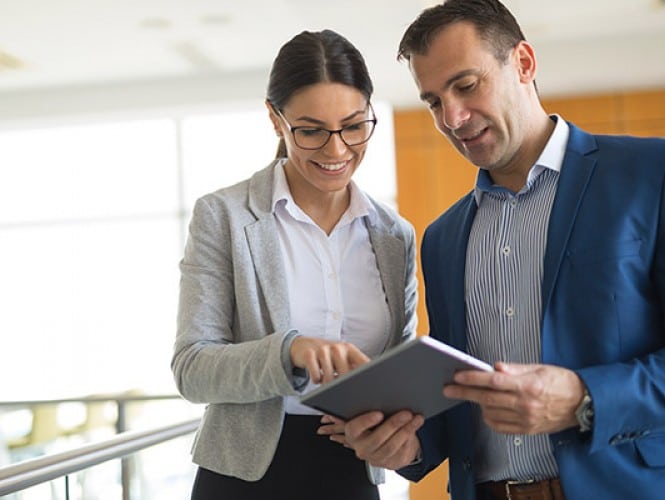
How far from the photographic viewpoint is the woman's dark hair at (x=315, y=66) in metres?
2.11

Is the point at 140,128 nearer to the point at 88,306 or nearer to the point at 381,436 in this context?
the point at 88,306

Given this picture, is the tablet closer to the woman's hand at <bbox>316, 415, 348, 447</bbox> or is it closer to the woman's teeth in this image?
the woman's hand at <bbox>316, 415, 348, 447</bbox>

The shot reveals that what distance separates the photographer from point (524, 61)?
2.07m

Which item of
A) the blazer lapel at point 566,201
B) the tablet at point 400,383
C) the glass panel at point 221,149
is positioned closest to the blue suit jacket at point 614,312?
the blazer lapel at point 566,201

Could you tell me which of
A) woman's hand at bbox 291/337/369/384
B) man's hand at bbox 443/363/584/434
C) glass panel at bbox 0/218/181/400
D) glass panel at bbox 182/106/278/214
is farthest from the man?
glass panel at bbox 0/218/181/400

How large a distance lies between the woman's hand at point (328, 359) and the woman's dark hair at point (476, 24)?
0.68 m

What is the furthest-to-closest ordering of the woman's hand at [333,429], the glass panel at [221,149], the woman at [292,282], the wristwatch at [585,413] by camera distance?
the glass panel at [221,149] → the woman at [292,282] → the woman's hand at [333,429] → the wristwatch at [585,413]

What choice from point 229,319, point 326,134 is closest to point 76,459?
point 229,319

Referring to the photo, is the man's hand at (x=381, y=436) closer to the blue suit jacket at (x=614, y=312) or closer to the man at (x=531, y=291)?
the man at (x=531, y=291)

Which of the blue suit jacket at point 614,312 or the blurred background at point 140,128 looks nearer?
the blue suit jacket at point 614,312

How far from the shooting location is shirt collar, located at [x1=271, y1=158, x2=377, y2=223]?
216 cm

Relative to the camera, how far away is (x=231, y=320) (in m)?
2.09

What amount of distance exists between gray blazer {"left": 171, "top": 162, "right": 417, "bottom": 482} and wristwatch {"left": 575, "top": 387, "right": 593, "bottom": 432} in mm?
572

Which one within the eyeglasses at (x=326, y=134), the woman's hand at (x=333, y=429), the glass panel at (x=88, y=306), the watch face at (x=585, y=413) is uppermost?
the eyeglasses at (x=326, y=134)
